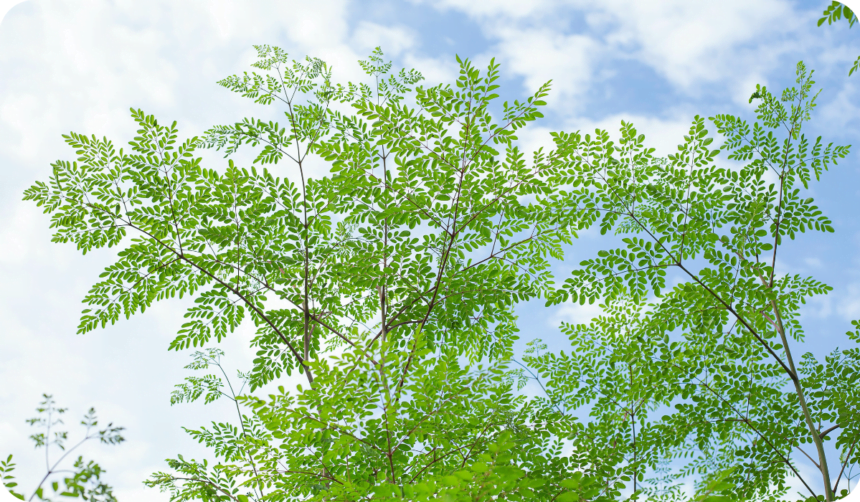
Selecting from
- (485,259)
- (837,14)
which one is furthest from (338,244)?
(837,14)

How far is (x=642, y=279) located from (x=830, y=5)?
2345 mm

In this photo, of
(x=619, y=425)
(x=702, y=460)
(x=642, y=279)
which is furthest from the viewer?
(x=702, y=460)

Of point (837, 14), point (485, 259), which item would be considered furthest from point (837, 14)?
point (485, 259)

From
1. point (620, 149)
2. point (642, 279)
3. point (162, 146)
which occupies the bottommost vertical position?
point (642, 279)

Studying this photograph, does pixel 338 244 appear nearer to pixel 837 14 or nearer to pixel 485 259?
pixel 485 259

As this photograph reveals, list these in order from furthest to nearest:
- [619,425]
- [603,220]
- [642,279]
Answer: [619,425] < [603,220] < [642,279]

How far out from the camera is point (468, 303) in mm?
4172

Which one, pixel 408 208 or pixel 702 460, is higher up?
pixel 408 208

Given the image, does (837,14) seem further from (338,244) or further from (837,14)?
(338,244)

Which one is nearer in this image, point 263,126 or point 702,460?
point 263,126

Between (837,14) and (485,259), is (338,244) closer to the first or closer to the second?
(485,259)

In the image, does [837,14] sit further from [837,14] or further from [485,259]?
[485,259]

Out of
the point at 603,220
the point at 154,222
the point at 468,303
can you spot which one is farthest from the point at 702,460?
the point at 154,222

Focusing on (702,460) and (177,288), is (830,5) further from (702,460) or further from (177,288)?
(177,288)
